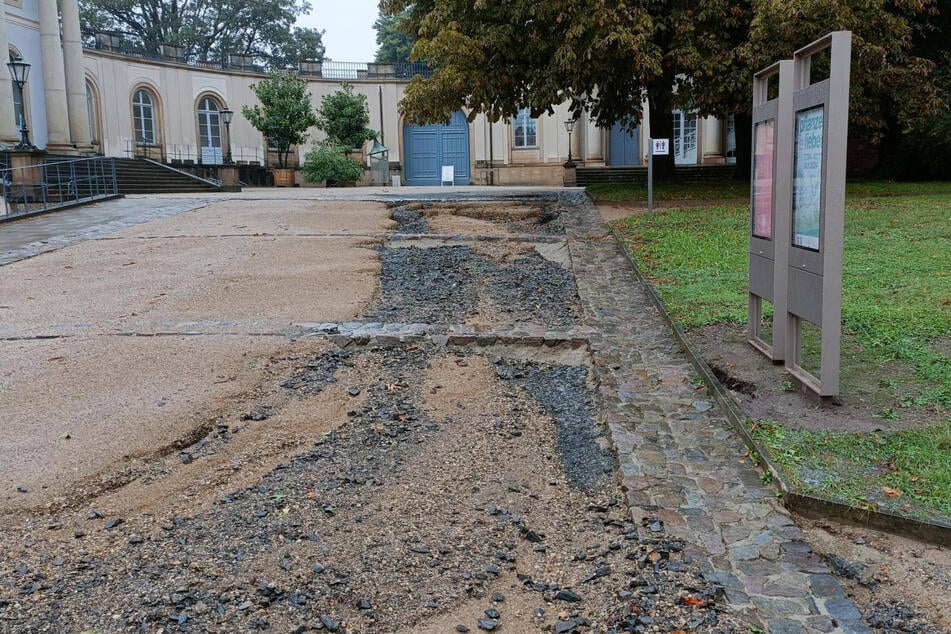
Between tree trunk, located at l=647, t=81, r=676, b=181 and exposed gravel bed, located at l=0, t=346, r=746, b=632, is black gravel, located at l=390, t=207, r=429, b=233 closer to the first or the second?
tree trunk, located at l=647, t=81, r=676, b=181

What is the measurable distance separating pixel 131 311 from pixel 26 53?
2418cm

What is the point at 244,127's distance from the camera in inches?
1469

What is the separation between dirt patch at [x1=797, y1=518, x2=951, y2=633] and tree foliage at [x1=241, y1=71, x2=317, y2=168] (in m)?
33.3

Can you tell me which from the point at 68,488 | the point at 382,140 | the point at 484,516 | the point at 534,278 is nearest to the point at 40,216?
the point at 534,278

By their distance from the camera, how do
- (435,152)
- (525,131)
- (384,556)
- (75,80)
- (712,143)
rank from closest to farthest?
(384,556)
(75,80)
(712,143)
(525,131)
(435,152)

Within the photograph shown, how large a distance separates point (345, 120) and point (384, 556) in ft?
108

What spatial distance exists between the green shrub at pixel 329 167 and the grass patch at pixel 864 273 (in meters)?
19.2

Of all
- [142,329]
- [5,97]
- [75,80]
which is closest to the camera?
[142,329]

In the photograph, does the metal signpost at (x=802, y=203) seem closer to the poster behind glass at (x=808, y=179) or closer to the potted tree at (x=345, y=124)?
the poster behind glass at (x=808, y=179)

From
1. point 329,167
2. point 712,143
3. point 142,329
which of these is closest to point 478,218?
point 142,329

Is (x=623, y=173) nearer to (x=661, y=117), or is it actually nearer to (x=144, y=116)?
(x=661, y=117)

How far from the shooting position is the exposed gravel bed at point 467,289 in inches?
306

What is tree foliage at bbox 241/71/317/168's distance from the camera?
3431 cm

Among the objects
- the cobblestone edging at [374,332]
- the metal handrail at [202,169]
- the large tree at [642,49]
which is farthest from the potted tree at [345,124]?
the cobblestone edging at [374,332]
